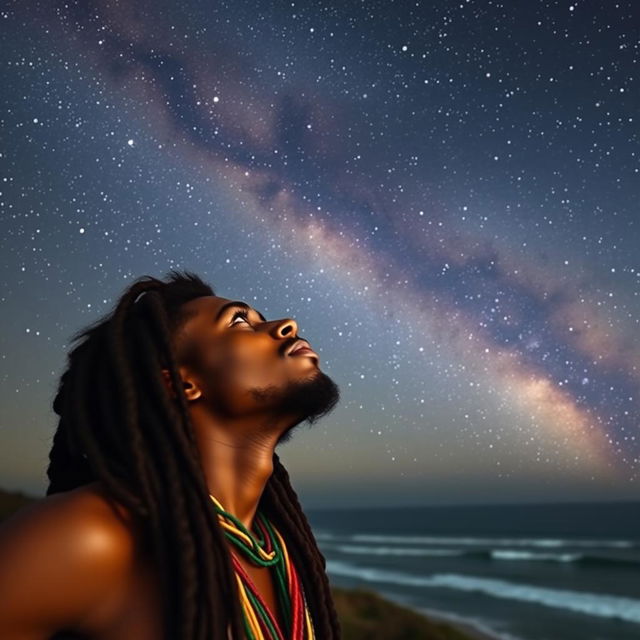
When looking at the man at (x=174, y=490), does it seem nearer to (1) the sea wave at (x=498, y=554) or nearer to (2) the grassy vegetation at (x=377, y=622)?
(2) the grassy vegetation at (x=377, y=622)

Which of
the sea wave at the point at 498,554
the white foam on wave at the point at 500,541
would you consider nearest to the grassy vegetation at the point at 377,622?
the sea wave at the point at 498,554

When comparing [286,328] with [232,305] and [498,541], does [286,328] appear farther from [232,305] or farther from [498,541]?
[498,541]

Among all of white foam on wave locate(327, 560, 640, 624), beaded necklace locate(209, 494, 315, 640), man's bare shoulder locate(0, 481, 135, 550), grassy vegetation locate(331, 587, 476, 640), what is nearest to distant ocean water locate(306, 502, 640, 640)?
white foam on wave locate(327, 560, 640, 624)

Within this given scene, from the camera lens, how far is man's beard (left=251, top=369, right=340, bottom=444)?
7.78 feet

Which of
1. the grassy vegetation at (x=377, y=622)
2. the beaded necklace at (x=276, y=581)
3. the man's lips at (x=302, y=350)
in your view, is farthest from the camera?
the grassy vegetation at (x=377, y=622)

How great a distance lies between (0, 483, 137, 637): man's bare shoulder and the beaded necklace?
288 millimetres

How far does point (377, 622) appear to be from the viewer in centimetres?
1560

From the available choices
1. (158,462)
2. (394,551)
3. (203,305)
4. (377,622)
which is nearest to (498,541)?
(394,551)

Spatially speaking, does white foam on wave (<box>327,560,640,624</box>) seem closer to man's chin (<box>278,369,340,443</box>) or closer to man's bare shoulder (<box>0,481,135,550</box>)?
man's chin (<box>278,369,340,443</box>)

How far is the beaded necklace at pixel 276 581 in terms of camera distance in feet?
7.27

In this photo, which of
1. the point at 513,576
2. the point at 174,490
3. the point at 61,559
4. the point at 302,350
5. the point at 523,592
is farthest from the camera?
the point at 513,576

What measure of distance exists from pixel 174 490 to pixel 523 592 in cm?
3252

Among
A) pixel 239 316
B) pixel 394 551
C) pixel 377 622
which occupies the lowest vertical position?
pixel 394 551

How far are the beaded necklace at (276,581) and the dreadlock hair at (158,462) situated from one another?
Result: 0.08m
